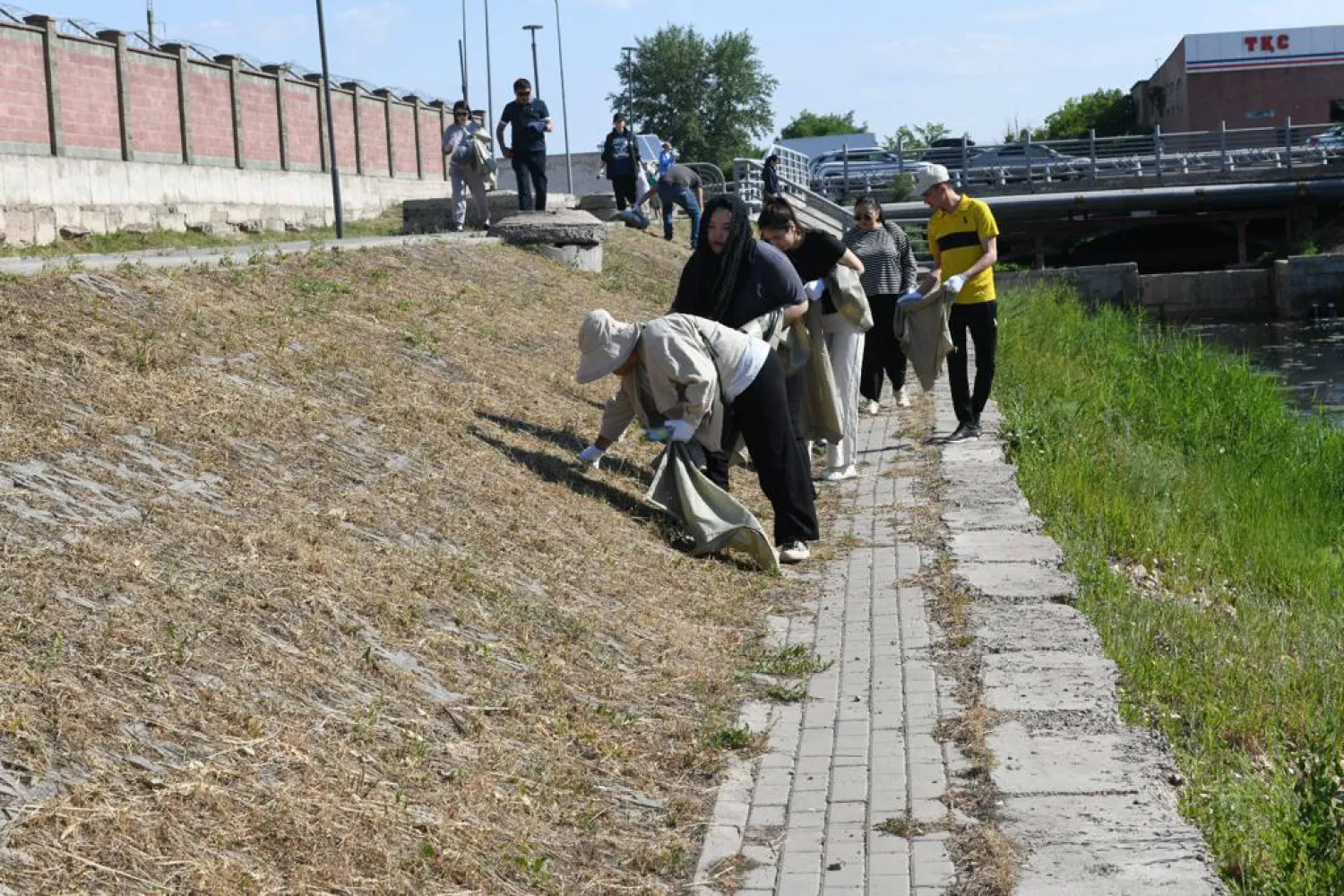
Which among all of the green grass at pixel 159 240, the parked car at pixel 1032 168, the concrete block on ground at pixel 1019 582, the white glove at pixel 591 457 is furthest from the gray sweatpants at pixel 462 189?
the parked car at pixel 1032 168

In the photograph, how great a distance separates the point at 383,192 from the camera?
36.4 meters

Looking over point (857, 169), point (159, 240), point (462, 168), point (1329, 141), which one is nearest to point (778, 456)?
point (462, 168)

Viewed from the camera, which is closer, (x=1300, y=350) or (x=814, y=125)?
(x=1300, y=350)

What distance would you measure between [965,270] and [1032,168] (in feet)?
124

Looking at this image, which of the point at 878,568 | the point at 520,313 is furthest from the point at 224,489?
the point at 520,313

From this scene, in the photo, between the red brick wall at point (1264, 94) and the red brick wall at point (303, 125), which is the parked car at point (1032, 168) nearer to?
the red brick wall at point (303, 125)

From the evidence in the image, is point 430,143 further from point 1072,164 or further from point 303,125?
point 1072,164

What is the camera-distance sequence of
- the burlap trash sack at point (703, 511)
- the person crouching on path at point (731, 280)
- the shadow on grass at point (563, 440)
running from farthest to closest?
the shadow on grass at point (563, 440), the person crouching on path at point (731, 280), the burlap trash sack at point (703, 511)

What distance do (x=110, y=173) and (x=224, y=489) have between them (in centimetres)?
2042

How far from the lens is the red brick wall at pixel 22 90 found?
75.6 ft

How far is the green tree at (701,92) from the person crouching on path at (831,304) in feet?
350

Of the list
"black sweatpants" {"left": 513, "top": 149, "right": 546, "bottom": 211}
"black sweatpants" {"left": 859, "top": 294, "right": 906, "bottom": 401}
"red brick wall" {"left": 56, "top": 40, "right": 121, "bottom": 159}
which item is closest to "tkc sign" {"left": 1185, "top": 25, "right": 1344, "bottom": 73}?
"red brick wall" {"left": 56, "top": 40, "right": 121, "bottom": 159}

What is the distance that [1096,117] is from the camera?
98.8 meters

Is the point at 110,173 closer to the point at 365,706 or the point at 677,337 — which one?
the point at 677,337
